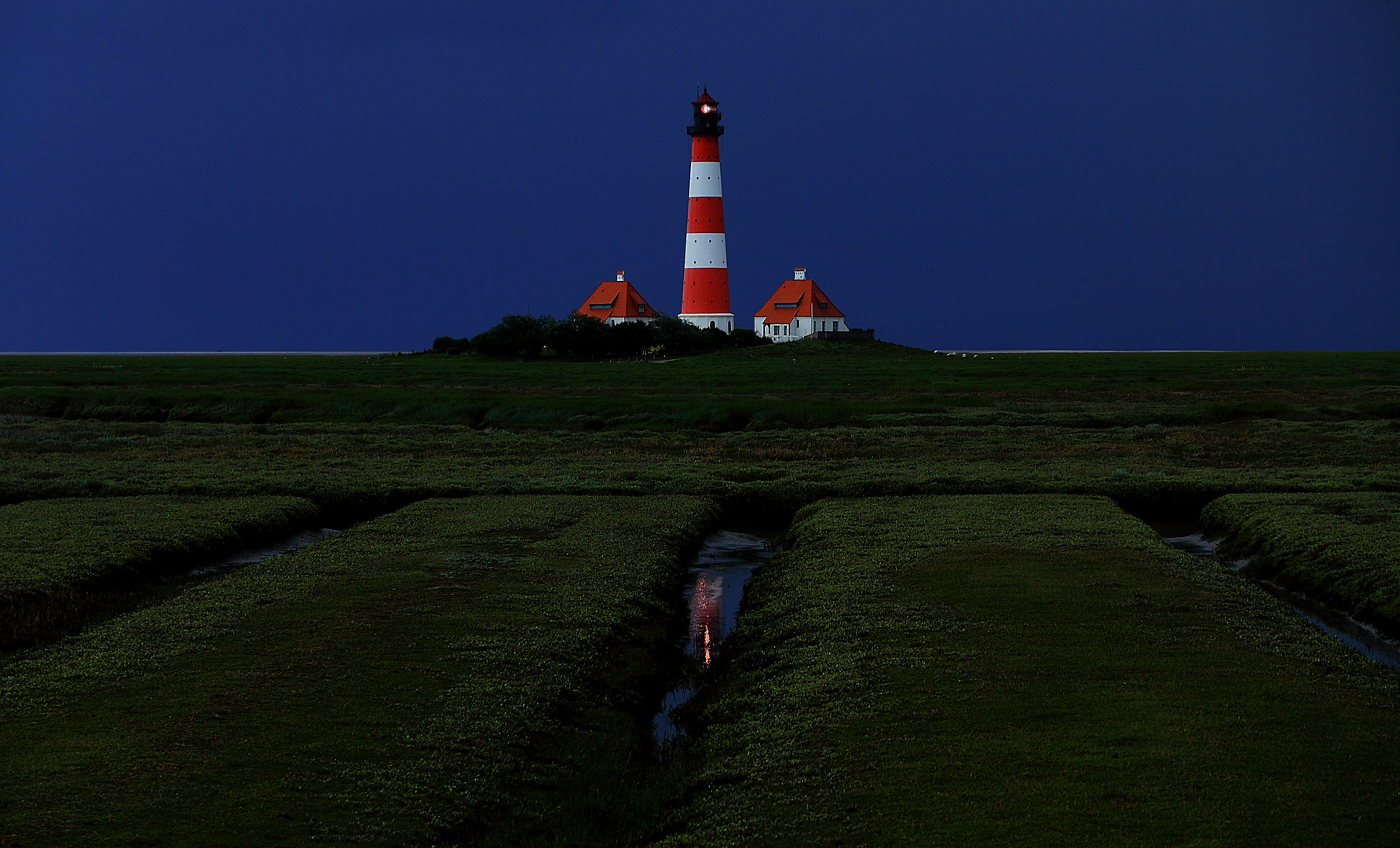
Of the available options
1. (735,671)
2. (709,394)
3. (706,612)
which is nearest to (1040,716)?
(735,671)

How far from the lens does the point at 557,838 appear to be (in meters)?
10.6

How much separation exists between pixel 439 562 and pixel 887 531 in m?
9.00

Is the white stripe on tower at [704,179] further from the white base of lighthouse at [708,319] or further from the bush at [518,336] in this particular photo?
the bush at [518,336]

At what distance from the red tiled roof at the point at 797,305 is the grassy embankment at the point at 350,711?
97804 mm

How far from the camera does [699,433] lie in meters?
48.4

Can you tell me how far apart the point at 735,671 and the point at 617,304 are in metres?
101

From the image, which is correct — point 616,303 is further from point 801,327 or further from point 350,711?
point 350,711

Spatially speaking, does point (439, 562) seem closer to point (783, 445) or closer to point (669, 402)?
point (783, 445)

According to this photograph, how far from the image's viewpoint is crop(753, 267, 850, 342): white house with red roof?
4589 inches

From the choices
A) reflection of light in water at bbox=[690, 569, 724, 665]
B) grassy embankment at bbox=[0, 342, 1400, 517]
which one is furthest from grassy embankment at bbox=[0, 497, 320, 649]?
reflection of light in water at bbox=[690, 569, 724, 665]

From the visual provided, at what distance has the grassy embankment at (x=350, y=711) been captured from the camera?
1004 cm

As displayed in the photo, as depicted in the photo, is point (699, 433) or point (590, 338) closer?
point (699, 433)

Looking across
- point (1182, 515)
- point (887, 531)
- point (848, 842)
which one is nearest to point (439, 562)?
point (887, 531)

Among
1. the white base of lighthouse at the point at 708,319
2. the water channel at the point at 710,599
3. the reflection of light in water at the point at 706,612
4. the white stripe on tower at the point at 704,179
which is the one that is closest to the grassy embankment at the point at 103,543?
the water channel at the point at 710,599
